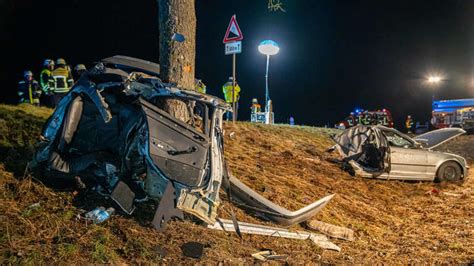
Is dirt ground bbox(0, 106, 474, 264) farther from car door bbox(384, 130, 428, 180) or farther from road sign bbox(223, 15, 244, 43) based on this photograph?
road sign bbox(223, 15, 244, 43)

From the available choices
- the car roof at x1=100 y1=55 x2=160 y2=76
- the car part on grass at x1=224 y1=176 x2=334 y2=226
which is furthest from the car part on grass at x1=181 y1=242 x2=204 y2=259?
the car roof at x1=100 y1=55 x2=160 y2=76

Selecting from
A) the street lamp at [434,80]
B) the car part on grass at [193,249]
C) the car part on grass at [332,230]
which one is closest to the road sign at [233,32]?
the car part on grass at [332,230]

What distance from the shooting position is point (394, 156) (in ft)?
26.9

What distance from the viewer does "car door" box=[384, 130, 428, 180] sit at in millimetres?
8227

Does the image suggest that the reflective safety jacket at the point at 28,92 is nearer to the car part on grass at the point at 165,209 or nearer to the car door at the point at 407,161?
the car part on grass at the point at 165,209

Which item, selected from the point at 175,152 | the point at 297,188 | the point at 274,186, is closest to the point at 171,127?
the point at 175,152

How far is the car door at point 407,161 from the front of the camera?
823cm

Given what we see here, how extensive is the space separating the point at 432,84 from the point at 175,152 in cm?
4321

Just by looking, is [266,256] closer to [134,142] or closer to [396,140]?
[134,142]

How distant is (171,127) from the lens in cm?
333

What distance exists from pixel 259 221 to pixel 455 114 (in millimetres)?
20129

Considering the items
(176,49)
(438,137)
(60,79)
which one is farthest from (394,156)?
(60,79)

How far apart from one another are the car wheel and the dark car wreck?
7042 mm

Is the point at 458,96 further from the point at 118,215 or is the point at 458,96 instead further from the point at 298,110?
the point at 118,215
